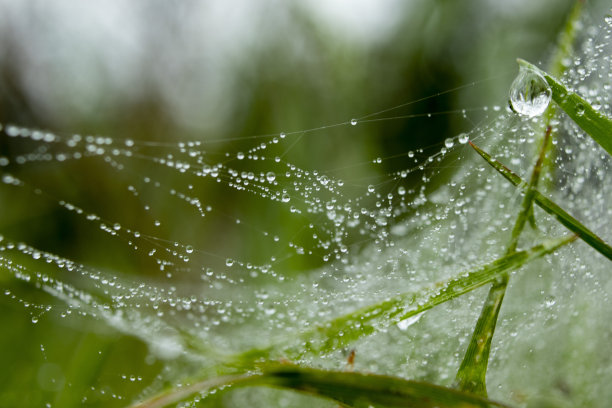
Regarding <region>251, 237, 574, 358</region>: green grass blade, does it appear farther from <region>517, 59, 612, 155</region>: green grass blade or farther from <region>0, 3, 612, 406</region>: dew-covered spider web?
<region>517, 59, 612, 155</region>: green grass blade

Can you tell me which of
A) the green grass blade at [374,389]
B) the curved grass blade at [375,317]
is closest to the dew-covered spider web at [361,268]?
the curved grass blade at [375,317]

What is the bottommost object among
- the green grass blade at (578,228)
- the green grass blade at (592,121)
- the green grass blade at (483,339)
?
the green grass blade at (483,339)

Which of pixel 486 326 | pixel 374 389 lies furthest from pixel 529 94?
pixel 374 389

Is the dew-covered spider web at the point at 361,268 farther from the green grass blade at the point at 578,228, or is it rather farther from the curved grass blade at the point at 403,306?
the green grass blade at the point at 578,228

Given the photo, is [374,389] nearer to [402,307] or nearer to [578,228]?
[402,307]

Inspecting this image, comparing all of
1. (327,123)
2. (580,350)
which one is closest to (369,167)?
(327,123)

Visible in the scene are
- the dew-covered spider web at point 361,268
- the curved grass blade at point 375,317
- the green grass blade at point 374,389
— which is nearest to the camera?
the green grass blade at point 374,389

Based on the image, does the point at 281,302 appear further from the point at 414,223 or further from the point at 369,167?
the point at 369,167
